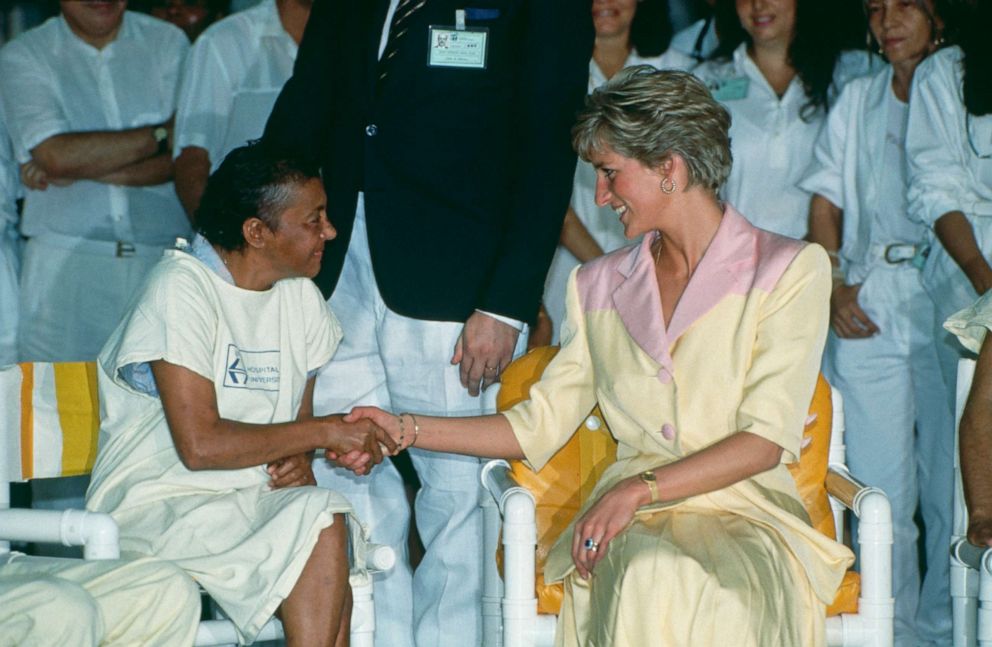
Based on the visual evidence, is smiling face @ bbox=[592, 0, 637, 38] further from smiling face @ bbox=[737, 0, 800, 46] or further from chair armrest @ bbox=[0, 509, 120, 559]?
chair armrest @ bbox=[0, 509, 120, 559]

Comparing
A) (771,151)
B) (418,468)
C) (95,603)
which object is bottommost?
(95,603)

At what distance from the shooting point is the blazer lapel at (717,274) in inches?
126

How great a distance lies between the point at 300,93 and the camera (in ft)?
12.8

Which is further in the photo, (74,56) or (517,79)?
(74,56)

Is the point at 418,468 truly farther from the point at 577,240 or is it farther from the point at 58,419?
the point at 577,240

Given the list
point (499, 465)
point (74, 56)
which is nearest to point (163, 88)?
point (74, 56)

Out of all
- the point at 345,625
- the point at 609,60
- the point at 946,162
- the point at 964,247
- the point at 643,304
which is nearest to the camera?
the point at 345,625

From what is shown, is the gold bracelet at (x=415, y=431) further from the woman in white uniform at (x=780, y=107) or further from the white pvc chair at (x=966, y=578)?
the woman in white uniform at (x=780, y=107)

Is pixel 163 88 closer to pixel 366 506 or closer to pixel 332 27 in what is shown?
pixel 332 27

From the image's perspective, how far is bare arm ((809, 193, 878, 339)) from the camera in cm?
482

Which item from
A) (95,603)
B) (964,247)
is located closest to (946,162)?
(964,247)

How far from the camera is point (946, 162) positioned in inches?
181

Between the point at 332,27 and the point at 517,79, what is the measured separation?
53cm

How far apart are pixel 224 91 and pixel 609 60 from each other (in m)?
1.25
